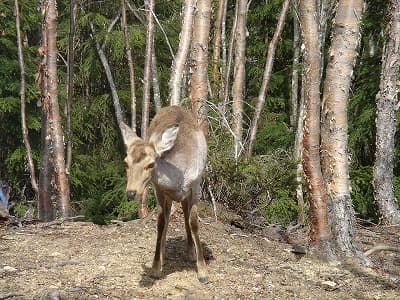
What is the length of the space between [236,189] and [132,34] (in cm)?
772

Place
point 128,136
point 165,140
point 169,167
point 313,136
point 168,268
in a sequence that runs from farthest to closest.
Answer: point 313,136 → point 168,268 → point 169,167 → point 128,136 → point 165,140

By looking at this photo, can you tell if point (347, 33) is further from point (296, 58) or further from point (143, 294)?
point (296, 58)

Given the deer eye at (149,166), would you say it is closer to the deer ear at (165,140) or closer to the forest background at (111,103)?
the deer ear at (165,140)

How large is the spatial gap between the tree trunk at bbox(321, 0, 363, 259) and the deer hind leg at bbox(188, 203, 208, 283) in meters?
1.64

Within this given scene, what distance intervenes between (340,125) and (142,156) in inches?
107

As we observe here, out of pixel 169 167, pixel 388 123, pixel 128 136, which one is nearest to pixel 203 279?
pixel 169 167

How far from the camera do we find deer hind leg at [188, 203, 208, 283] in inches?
229

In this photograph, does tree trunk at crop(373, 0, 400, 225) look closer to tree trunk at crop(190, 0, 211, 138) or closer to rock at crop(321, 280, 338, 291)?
tree trunk at crop(190, 0, 211, 138)

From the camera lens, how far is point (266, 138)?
49.1ft

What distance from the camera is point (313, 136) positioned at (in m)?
6.46

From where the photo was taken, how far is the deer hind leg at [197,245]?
5824 mm

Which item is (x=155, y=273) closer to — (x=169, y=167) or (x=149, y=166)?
(x=169, y=167)

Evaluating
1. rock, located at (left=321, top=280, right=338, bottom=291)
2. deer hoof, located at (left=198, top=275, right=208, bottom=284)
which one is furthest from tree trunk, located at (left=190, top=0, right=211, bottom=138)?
rock, located at (left=321, top=280, right=338, bottom=291)

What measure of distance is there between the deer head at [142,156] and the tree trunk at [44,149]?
4000mm
